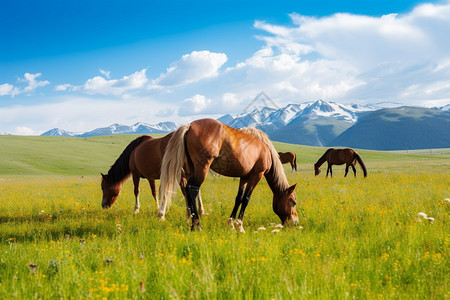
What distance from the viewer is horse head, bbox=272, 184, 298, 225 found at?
7.73 meters

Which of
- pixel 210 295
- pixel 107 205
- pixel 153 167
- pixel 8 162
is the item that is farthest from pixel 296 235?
pixel 8 162

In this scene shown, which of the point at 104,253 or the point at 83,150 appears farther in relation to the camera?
the point at 83,150

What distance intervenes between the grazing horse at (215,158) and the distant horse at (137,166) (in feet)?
7.61

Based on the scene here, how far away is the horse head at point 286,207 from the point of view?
25.4ft

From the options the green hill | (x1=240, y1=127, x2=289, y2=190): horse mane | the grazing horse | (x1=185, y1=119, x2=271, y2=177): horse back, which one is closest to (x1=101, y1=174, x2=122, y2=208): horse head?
the grazing horse

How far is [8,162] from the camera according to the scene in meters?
59.5

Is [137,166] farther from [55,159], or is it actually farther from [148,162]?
[55,159]

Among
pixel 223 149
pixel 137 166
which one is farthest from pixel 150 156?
pixel 223 149

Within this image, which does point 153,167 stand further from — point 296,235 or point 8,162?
point 8,162

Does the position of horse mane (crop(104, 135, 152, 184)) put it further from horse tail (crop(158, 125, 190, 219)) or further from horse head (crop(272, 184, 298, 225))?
horse head (crop(272, 184, 298, 225))

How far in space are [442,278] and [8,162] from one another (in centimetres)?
7153

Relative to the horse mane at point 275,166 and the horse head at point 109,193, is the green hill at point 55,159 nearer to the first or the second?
the horse head at point 109,193

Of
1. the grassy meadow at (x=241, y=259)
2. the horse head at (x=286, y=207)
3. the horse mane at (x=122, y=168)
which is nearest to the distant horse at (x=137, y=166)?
the horse mane at (x=122, y=168)

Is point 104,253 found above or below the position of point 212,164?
below
